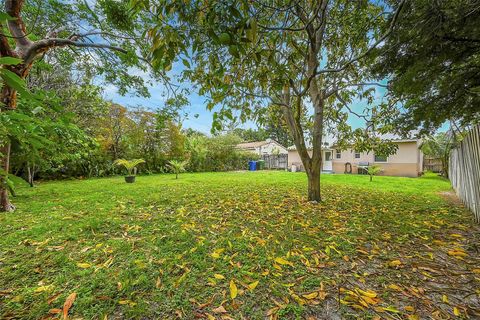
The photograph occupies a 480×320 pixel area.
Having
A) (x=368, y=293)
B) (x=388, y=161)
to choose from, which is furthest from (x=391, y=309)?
(x=388, y=161)

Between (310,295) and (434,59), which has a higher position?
(434,59)

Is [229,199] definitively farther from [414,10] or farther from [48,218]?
[414,10]

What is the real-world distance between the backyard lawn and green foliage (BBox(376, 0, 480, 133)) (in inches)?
92.9

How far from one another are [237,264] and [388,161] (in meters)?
16.4

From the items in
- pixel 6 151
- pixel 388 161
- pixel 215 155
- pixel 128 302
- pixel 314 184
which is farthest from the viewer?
pixel 215 155

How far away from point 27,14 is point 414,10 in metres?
8.00

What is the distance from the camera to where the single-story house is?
1380cm

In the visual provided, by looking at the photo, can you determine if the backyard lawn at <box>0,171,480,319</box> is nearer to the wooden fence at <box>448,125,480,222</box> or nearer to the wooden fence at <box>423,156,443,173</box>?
the wooden fence at <box>448,125,480,222</box>

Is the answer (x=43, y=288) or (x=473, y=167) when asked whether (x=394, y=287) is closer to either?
(x=43, y=288)

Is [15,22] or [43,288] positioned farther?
[15,22]

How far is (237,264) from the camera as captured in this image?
2350mm

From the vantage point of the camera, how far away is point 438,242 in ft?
9.58

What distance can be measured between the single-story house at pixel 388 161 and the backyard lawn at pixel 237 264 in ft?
31.7

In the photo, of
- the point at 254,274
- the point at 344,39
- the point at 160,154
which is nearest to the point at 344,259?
the point at 254,274
